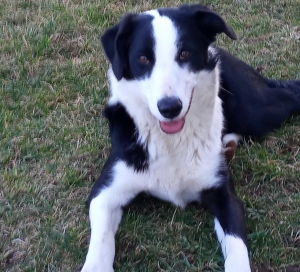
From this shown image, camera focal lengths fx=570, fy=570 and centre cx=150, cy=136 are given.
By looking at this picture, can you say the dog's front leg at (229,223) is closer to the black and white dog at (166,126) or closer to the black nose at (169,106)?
the black and white dog at (166,126)

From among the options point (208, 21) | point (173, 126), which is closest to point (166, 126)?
point (173, 126)

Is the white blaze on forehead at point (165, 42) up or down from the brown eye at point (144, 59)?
up

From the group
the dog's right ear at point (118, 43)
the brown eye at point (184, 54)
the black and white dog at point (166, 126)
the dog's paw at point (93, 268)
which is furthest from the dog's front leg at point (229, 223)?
the dog's right ear at point (118, 43)

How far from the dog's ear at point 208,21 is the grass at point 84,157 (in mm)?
968

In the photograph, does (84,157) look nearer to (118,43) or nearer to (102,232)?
(102,232)

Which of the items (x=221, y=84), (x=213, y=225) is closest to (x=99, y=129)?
(x=221, y=84)

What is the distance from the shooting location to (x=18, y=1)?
5.87 m

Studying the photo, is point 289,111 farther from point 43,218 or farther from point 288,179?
point 43,218

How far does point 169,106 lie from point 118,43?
538mm

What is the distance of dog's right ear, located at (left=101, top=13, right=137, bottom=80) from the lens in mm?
3049

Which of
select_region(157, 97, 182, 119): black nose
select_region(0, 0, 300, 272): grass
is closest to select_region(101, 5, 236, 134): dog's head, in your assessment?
select_region(157, 97, 182, 119): black nose

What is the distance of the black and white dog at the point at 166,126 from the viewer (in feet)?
9.50

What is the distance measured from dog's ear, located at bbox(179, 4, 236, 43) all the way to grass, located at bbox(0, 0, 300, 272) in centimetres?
97

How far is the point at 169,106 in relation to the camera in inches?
110
